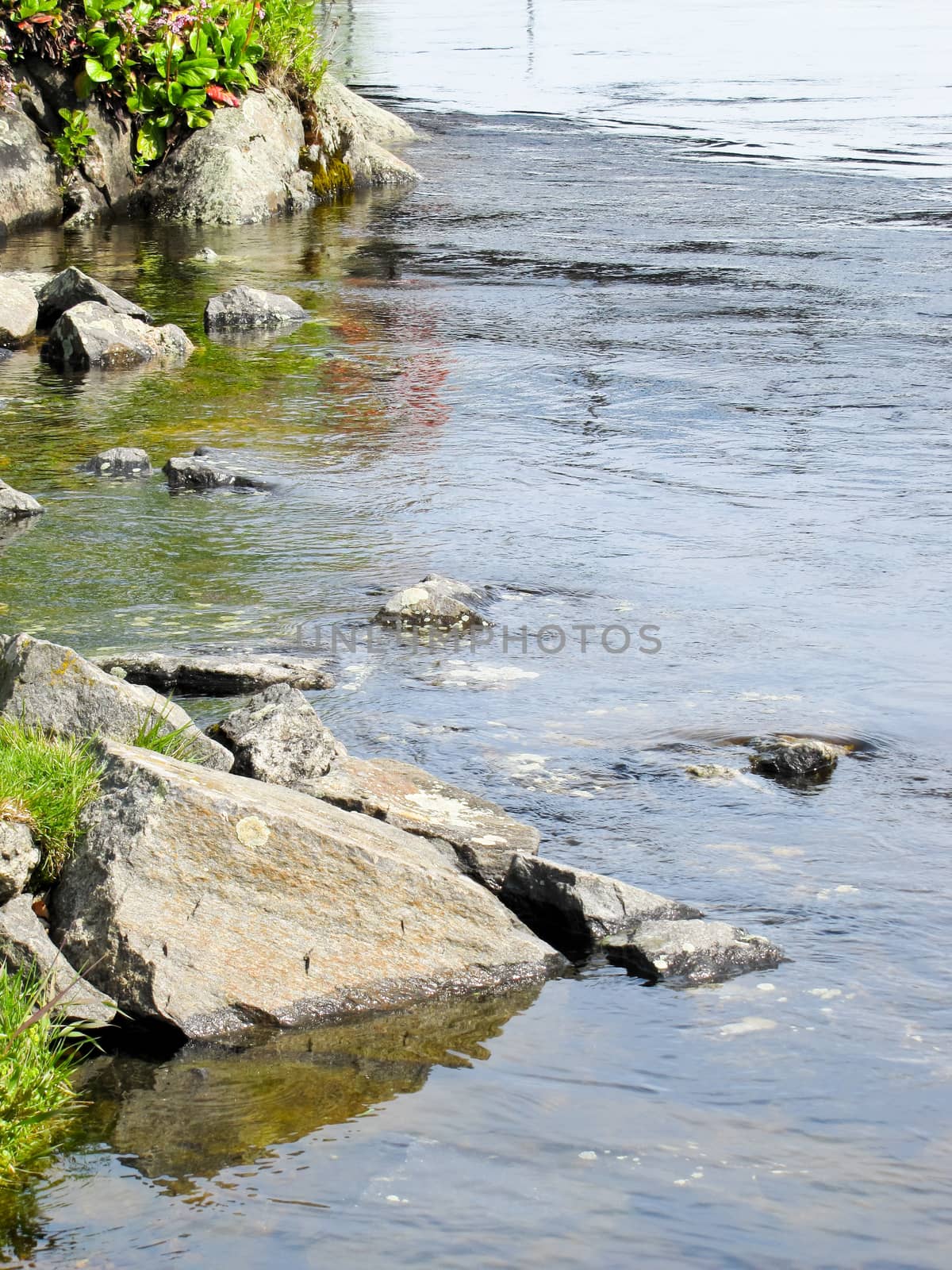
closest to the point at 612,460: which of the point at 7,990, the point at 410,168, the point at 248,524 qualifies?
the point at 248,524

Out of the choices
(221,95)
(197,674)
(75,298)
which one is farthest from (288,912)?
(221,95)

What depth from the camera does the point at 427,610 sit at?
6.69 metres

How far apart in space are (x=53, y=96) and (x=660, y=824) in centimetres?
1557

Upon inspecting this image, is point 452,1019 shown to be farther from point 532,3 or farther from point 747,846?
point 532,3

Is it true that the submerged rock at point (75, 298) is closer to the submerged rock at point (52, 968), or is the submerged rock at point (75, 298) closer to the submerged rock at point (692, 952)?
the submerged rock at point (52, 968)

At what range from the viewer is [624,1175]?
3.43 metres

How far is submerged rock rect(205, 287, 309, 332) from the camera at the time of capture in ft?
41.9

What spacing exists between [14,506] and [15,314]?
474 cm

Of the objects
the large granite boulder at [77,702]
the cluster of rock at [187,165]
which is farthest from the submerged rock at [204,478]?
the cluster of rock at [187,165]

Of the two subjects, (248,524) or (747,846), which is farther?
(248,524)

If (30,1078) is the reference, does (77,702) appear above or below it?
above

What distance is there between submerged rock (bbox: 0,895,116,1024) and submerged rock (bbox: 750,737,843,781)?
2.46 meters

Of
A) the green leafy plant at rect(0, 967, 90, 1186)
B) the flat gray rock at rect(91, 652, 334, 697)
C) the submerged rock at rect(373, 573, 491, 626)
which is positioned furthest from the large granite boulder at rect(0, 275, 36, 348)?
the green leafy plant at rect(0, 967, 90, 1186)

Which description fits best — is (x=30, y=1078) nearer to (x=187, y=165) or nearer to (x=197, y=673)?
(x=197, y=673)
